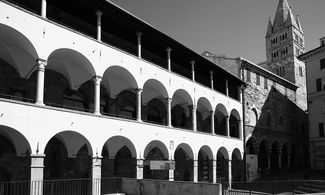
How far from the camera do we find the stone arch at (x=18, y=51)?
15.4m

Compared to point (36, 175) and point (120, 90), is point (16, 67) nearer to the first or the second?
point (36, 175)

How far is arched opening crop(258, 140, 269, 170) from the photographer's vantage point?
3935cm

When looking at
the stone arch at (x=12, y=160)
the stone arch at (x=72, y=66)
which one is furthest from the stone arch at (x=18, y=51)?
the stone arch at (x=12, y=160)

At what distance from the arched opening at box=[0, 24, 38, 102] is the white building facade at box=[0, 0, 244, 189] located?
5 cm

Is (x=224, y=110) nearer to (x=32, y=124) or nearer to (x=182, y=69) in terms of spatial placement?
(x=182, y=69)

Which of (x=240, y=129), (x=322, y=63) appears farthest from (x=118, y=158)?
(x=322, y=63)

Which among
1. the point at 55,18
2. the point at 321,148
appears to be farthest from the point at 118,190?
the point at 321,148

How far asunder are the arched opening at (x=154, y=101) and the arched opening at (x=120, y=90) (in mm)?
1116

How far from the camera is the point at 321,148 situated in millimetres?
36281

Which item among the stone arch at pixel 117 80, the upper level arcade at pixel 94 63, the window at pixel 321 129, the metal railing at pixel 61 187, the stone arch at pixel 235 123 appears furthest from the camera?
the window at pixel 321 129

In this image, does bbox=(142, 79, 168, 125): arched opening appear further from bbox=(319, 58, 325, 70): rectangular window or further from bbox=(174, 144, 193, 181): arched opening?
bbox=(319, 58, 325, 70): rectangular window

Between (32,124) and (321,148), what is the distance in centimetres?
3181

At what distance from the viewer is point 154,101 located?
90.3 feet

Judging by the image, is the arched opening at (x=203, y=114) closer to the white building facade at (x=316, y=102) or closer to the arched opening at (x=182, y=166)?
the arched opening at (x=182, y=166)
